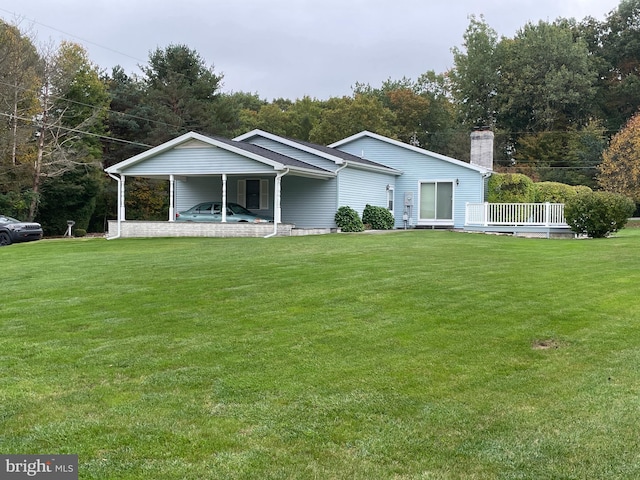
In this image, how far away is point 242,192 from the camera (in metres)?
24.5

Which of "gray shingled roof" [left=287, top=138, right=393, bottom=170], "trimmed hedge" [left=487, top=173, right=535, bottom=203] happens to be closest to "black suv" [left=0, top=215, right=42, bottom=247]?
"gray shingled roof" [left=287, top=138, right=393, bottom=170]

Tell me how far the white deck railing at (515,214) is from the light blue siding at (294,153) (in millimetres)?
6053

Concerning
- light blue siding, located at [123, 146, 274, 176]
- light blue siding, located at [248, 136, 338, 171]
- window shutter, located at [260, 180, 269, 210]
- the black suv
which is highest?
light blue siding, located at [248, 136, 338, 171]

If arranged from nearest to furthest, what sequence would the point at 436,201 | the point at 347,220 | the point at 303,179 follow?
the point at 347,220 → the point at 303,179 → the point at 436,201

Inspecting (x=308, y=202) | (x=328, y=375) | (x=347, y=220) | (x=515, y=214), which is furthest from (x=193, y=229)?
(x=328, y=375)

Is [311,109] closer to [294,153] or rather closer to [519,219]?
[294,153]

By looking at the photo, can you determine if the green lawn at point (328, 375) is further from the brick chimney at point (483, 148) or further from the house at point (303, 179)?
the brick chimney at point (483, 148)

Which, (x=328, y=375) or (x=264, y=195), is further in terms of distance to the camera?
(x=264, y=195)

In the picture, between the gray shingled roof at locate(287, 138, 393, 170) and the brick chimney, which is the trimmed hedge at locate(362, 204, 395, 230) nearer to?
the gray shingled roof at locate(287, 138, 393, 170)

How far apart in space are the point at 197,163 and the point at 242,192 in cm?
324

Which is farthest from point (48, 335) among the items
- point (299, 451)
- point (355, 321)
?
point (299, 451)

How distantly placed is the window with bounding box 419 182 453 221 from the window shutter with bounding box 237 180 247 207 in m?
7.68

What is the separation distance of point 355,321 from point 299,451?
301 cm

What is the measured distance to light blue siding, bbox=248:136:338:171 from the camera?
74.9 feet
